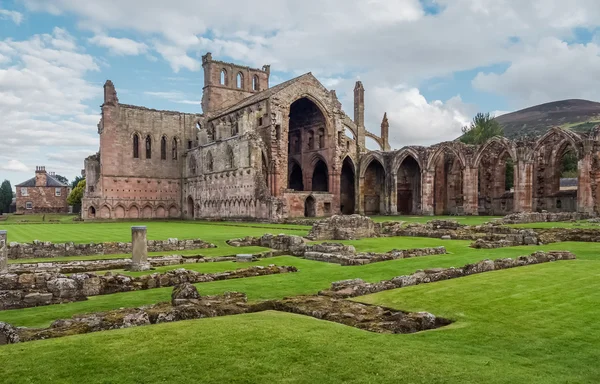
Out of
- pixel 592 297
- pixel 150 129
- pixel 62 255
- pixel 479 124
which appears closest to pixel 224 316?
pixel 592 297

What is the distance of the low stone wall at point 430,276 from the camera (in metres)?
10.0

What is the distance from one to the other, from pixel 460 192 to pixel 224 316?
44.1 meters

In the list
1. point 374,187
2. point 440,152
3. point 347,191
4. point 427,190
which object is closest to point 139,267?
point 427,190

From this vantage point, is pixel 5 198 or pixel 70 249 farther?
pixel 5 198

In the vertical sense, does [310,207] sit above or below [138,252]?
above

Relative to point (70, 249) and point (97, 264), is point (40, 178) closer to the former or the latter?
point (70, 249)

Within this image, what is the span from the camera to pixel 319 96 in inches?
2088

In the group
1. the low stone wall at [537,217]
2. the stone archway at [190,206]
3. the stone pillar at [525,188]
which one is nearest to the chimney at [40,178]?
the stone archway at [190,206]

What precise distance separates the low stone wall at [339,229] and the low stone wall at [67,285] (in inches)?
460

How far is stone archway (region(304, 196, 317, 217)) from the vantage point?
161ft

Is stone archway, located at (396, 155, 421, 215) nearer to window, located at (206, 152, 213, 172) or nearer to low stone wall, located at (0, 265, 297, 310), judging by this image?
window, located at (206, 152, 213, 172)

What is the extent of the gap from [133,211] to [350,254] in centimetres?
4483

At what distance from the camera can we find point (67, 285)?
10641 millimetres

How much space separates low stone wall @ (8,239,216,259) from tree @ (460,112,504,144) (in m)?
58.4
